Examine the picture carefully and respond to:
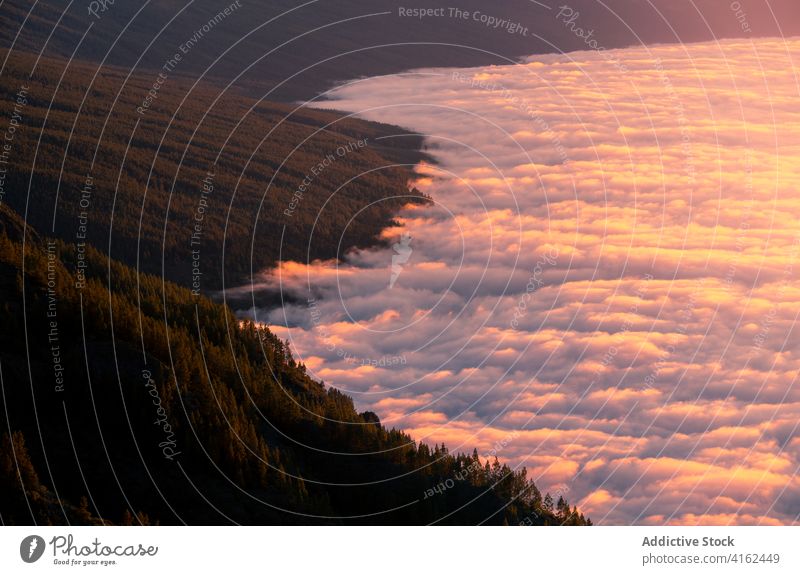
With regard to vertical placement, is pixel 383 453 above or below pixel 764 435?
below

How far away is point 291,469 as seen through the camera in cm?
7312

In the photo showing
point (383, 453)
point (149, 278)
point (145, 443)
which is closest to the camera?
point (145, 443)

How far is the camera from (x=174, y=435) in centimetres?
7031

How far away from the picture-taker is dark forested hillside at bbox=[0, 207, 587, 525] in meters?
62.3

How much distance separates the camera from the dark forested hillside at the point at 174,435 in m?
62.3

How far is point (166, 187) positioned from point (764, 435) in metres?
102

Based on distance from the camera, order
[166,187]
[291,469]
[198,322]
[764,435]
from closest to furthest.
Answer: [291,469]
[198,322]
[764,435]
[166,187]

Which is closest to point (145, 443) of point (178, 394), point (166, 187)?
point (178, 394)
